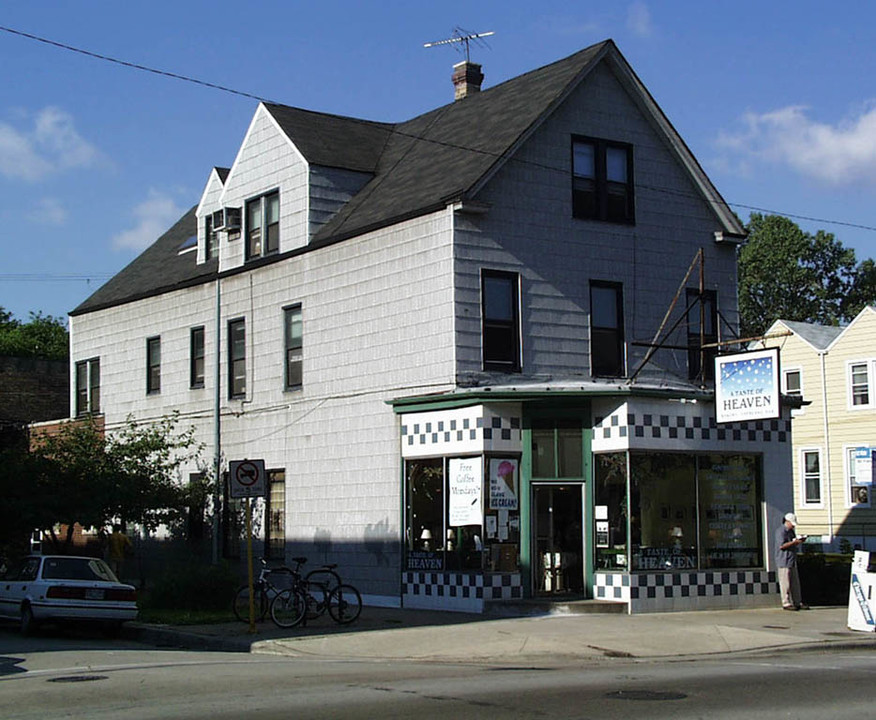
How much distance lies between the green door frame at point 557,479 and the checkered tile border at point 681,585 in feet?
1.69

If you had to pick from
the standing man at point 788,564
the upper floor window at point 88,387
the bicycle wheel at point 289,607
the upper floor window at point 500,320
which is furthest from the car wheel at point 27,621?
the upper floor window at point 88,387

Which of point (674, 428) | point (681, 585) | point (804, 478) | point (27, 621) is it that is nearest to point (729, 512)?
point (681, 585)

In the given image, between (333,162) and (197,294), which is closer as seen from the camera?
(333,162)

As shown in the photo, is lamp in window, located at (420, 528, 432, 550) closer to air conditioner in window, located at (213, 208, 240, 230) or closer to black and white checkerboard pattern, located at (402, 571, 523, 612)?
black and white checkerboard pattern, located at (402, 571, 523, 612)

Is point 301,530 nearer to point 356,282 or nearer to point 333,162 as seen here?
point 356,282

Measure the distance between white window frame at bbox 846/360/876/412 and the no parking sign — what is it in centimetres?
3036

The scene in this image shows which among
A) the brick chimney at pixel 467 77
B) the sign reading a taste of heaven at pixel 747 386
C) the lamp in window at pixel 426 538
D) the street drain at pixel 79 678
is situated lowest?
the street drain at pixel 79 678

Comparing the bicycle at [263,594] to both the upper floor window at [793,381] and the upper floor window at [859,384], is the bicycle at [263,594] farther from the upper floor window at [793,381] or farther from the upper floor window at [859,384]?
the upper floor window at [793,381]

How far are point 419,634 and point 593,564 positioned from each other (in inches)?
202

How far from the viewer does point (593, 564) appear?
23.9 metres

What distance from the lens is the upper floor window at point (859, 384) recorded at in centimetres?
4562

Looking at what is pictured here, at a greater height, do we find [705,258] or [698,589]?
[705,258]

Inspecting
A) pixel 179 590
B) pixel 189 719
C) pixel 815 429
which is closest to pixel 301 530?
pixel 179 590

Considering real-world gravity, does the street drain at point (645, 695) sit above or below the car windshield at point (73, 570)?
below
